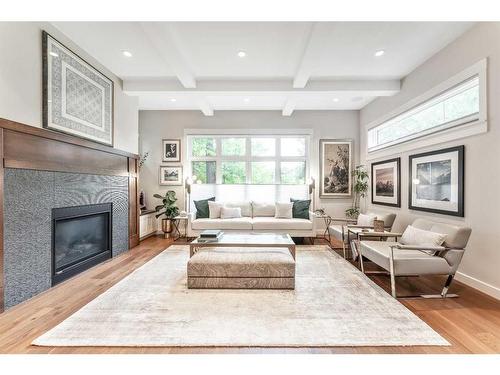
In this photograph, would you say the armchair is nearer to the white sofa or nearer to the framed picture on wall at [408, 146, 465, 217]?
the framed picture on wall at [408, 146, 465, 217]

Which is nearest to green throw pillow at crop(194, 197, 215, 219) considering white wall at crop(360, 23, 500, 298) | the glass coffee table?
the glass coffee table

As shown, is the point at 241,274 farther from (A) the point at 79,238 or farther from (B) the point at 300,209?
(B) the point at 300,209

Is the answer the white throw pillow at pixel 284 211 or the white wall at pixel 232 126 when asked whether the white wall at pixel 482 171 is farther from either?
the white wall at pixel 232 126

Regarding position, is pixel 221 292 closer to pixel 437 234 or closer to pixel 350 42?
pixel 437 234

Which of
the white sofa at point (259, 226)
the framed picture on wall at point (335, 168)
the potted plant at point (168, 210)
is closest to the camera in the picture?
the white sofa at point (259, 226)

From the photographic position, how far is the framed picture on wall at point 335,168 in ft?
20.9

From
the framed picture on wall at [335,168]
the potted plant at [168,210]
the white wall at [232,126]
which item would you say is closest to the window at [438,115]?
the framed picture on wall at [335,168]

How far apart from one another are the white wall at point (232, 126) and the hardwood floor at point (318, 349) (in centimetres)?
311

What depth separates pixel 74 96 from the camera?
11.0 ft

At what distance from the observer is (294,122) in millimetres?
6391

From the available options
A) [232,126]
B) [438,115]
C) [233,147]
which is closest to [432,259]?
[438,115]

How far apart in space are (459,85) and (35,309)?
210 inches

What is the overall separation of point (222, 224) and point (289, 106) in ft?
9.49

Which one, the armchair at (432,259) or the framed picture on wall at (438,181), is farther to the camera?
the framed picture on wall at (438,181)
